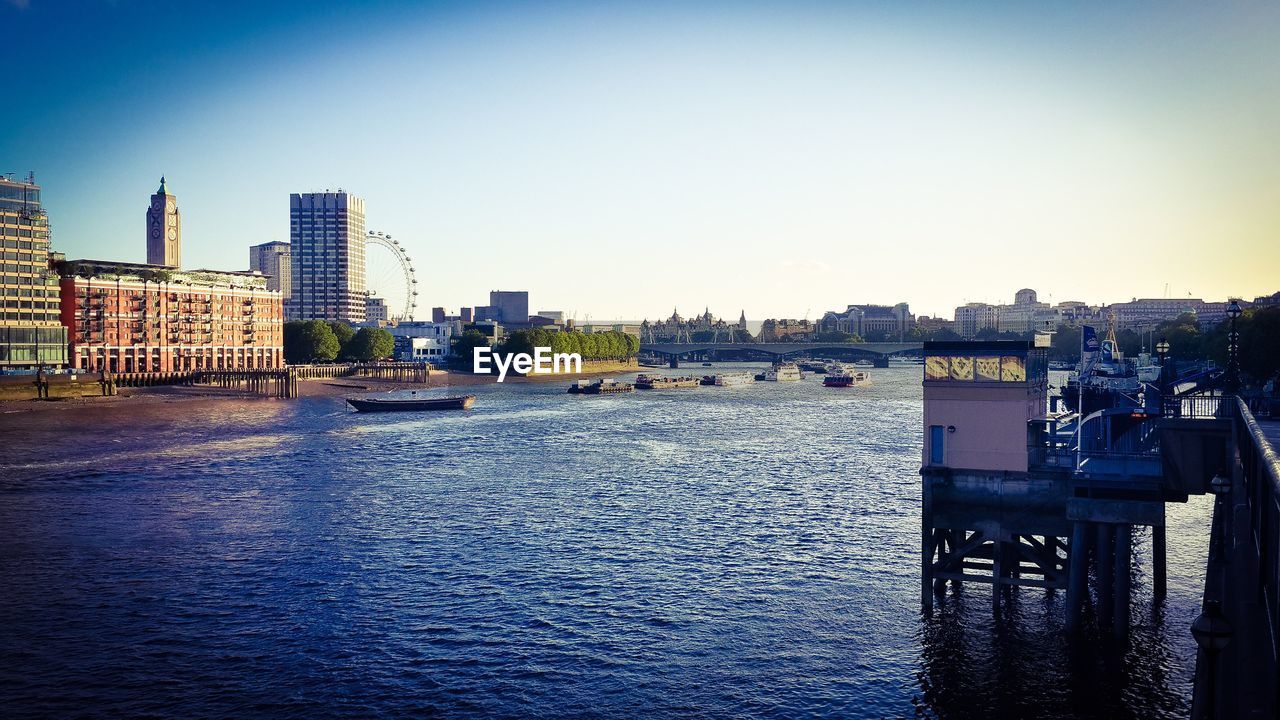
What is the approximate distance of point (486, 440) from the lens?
94.1 metres

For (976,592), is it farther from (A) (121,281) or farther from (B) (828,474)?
(A) (121,281)

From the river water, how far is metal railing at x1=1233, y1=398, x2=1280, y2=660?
6.13m

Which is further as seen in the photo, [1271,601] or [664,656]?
[664,656]

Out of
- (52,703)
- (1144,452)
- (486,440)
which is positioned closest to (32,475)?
(486,440)

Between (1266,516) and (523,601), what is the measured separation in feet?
84.5

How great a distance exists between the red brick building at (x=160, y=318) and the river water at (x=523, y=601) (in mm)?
89642

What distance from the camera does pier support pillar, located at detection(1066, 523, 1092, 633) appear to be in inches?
1251

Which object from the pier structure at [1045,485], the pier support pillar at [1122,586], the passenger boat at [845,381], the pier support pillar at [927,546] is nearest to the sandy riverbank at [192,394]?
the passenger boat at [845,381]

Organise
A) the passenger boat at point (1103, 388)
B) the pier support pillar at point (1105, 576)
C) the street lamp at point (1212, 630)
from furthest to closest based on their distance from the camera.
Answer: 1. the passenger boat at point (1103, 388)
2. the pier support pillar at point (1105, 576)
3. the street lamp at point (1212, 630)

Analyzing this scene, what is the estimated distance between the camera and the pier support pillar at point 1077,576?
31766mm

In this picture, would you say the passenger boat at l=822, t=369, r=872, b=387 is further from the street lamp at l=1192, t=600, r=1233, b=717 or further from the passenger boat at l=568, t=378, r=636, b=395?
the street lamp at l=1192, t=600, r=1233, b=717

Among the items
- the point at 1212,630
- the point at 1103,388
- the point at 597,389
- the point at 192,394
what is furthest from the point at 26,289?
the point at 1212,630

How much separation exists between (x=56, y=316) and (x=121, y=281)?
11940mm

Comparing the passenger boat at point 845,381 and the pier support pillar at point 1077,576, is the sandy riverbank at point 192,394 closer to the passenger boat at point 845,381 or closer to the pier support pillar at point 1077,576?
the passenger boat at point 845,381
